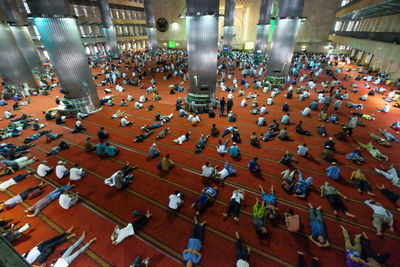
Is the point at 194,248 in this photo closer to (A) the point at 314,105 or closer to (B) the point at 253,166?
(B) the point at 253,166

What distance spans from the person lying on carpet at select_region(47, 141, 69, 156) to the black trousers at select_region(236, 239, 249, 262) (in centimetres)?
673

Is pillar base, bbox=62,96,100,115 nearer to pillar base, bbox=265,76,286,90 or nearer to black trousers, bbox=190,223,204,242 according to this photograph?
black trousers, bbox=190,223,204,242

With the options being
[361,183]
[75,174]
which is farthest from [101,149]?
[361,183]

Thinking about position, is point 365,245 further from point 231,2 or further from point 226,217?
point 231,2

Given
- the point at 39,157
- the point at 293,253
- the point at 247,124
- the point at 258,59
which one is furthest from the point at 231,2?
the point at 293,253

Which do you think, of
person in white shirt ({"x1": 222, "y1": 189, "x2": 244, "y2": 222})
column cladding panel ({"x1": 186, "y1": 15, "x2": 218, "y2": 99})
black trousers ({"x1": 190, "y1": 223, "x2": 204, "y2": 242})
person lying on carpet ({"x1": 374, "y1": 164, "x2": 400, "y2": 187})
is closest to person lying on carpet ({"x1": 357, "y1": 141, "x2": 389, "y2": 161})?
person lying on carpet ({"x1": 374, "y1": 164, "x2": 400, "y2": 187})

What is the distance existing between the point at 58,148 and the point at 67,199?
3126 mm

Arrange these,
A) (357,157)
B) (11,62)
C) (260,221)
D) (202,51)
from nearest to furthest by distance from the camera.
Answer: (260,221)
(357,157)
(202,51)
(11,62)

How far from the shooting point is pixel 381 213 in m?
4.13

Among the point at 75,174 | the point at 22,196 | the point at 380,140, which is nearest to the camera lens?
the point at 22,196

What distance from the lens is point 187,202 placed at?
475 cm

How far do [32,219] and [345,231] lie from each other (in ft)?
22.8

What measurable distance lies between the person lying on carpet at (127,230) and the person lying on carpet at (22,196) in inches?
110

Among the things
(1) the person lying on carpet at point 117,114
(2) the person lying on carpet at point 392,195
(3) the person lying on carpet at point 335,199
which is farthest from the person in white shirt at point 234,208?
(1) the person lying on carpet at point 117,114
